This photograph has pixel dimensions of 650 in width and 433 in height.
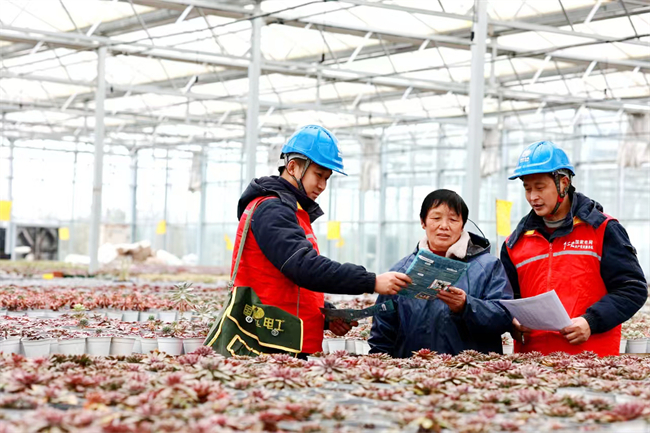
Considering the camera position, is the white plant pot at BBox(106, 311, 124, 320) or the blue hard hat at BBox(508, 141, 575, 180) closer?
the blue hard hat at BBox(508, 141, 575, 180)

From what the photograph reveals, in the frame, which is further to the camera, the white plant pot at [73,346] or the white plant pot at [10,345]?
the white plant pot at [73,346]

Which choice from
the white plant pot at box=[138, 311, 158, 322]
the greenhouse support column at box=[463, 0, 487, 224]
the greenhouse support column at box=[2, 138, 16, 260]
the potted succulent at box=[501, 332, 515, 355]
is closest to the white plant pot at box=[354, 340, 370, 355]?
the potted succulent at box=[501, 332, 515, 355]

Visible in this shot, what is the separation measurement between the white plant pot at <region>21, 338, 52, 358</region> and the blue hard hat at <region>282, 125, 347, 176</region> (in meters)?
2.09

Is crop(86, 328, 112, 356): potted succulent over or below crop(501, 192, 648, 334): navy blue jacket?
below

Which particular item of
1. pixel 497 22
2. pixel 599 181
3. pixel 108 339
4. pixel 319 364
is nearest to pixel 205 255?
pixel 599 181

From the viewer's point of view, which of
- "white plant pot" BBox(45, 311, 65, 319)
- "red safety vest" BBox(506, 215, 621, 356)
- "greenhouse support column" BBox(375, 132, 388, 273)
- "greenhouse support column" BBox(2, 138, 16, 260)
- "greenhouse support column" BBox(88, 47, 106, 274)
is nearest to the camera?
"red safety vest" BBox(506, 215, 621, 356)

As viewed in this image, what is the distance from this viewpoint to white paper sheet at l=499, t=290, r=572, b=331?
4.06m

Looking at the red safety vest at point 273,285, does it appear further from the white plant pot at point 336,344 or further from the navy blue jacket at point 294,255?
the white plant pot at point 336,344

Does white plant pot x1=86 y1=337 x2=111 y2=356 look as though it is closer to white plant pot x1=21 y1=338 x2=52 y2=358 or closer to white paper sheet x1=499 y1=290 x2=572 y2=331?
white plant pot x1=21 y1=338 x2=52 y2=358

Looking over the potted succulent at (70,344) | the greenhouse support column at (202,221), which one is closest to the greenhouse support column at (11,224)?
the greenhouse support column at (202,221)

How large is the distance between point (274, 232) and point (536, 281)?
1511 mm

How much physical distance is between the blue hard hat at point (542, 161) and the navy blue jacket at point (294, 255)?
1.13 metres

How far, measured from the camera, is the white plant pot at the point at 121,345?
5680mm

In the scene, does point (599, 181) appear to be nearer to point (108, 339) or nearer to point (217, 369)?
point (108, 339)
